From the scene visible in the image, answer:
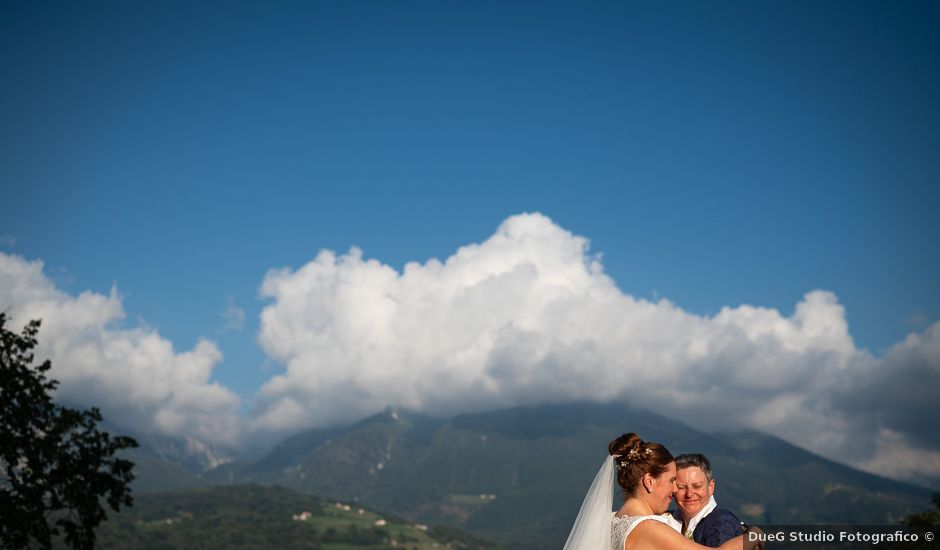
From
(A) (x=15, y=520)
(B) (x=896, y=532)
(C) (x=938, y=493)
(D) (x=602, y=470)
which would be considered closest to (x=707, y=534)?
(D) (x=602, y=470)

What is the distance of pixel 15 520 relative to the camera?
82.3ft

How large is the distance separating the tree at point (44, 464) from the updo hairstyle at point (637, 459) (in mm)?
26456

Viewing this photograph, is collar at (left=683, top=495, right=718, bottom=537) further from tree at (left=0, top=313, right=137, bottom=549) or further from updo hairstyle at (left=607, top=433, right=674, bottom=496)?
tree at (left=0, top=313, right=137, bottom=549)

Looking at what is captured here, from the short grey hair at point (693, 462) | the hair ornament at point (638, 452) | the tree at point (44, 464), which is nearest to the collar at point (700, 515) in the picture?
the short grey hair at point (693, 462)

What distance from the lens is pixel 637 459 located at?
7023 millimetres

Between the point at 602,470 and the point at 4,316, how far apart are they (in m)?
29.5

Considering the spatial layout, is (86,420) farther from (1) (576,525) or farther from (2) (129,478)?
(1) (576,525)

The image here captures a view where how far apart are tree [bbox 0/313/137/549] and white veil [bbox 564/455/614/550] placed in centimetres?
2544

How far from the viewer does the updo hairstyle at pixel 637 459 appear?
6.99 metres

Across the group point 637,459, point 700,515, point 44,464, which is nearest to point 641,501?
point 637,459

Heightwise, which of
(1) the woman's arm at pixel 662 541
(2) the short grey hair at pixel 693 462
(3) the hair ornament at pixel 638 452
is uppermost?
(3) the hair ornament at pixel 638 452

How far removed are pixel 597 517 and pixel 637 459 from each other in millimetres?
1114

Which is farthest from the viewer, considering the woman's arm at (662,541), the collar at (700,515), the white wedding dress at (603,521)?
the collar at (700,515)

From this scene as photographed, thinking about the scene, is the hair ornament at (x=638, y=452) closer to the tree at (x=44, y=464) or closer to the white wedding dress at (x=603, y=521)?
the white wedding dress at (x=603, y=521)
